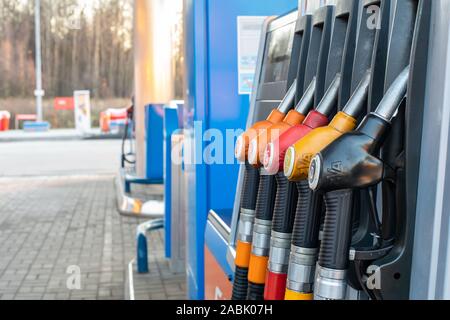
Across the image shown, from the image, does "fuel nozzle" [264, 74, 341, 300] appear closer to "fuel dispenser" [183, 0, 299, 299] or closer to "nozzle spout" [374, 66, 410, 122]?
"nozzle spout" [374, 66, 410, 122]

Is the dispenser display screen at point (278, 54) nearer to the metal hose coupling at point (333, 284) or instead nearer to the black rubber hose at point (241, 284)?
the black rubber hose at point (241, 284)

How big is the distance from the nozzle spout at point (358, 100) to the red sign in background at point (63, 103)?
67.8 feet

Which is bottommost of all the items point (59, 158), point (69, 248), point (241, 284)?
point (59, 158)

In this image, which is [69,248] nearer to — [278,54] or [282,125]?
[278,54]

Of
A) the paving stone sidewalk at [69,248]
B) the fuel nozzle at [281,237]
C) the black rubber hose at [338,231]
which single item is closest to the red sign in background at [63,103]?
the paving stone sidewalk at [69,248]

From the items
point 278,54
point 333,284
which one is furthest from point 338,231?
point 278,54

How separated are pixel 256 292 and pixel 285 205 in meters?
0.22

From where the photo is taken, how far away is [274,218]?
116 centimetres

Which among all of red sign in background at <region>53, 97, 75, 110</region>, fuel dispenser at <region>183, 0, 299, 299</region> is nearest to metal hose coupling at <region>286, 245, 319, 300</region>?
fuel dispenser at <region>183, 0, 299, 299</region>

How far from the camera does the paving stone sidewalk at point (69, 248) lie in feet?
12.7

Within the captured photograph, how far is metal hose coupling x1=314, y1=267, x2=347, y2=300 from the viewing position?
94 cm

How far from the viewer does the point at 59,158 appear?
12.3m

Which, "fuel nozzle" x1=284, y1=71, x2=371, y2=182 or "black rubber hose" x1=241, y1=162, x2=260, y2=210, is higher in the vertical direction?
"fuel nozzle" x1=284, y1=71, x2=371, y2=182

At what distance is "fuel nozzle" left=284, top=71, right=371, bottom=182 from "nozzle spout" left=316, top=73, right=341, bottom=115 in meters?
0.08
